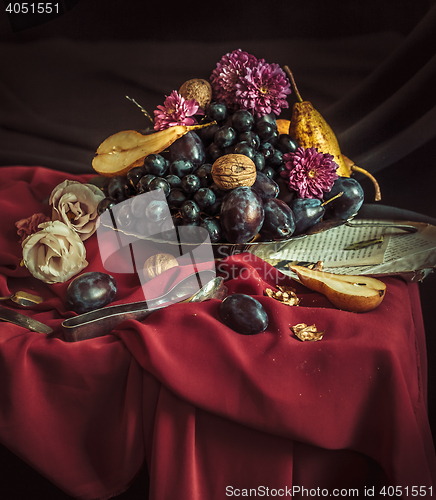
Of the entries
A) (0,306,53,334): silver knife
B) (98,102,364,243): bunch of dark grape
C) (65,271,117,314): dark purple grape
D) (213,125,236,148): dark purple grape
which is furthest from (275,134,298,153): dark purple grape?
(0,306,53,334): silver knife

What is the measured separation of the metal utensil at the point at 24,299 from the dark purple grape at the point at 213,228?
0.96 ft

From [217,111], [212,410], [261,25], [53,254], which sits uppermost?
[261,25]

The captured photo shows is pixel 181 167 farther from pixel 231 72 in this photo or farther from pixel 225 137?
pixel 231 72

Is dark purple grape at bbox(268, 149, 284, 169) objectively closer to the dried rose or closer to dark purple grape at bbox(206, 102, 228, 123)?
dark purple grape at bbox(206, 102, 228, 123)

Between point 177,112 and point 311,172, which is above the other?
point 177,112

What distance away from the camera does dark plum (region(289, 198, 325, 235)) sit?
0.64 metres

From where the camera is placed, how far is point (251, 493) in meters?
0.39

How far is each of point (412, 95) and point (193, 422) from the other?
0.95 meters

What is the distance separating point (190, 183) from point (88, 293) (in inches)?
9.5

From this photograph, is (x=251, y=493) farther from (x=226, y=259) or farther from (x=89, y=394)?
(x=226, y=259)

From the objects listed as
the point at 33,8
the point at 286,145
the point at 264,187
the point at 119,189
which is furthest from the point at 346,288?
the point at 33,8

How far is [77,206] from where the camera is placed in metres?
0.68

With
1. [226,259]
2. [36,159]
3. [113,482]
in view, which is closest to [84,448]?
[113,482]

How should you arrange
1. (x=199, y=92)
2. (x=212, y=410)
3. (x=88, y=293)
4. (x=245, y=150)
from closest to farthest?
(x=212, y=410) → (x=88, y=293) → (x=245, y=150) → (x=199, y=92)
